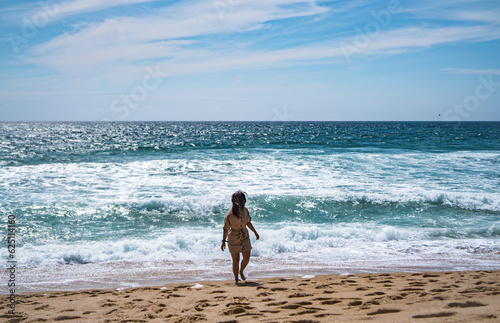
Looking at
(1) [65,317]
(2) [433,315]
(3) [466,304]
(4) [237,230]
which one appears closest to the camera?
(2) [433,315]

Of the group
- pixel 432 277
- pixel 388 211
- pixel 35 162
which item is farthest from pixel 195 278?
pixel 35 162

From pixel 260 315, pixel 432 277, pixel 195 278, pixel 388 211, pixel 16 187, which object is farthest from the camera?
pixel 16 187

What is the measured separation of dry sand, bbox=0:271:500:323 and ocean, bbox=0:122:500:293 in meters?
0.86

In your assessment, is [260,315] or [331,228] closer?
[260,315]

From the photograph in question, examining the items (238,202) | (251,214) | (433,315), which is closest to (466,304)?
(433,315)

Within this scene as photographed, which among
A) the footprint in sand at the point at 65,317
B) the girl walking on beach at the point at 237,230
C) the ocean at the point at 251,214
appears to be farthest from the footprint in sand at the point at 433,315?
the footprint in sand at the point at 65,317

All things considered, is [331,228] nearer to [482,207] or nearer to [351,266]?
[351,266]

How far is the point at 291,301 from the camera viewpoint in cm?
479

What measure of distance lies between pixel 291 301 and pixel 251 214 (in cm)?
720

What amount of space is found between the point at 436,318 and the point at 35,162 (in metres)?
23.7

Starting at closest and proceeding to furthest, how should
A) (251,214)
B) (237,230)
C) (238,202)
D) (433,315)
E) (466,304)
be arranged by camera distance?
1. (433,315)
2. (466,304)
3. (238,202)
4. (237,230)
5. (251,214)

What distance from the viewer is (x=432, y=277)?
6.15 metres

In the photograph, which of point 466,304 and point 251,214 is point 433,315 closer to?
point 466,304

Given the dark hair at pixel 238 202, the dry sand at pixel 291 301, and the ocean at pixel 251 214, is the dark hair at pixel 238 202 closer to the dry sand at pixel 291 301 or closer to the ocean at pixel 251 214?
the dry sand at pixel 291 301
